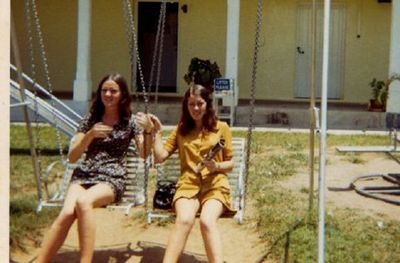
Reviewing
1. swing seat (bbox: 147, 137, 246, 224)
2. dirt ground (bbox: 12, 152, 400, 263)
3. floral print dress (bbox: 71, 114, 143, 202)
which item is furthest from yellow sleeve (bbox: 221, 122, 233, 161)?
dirt ground (bbox: 12, 152, 400, 263)

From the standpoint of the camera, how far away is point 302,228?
20.1 ft

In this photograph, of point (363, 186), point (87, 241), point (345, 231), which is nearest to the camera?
point (87, 241)

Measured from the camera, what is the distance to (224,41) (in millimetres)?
15281

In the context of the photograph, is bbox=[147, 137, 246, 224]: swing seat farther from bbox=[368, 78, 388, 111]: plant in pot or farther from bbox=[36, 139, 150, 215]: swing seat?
bbox=[368, 78, 388, 111]: plant in pot

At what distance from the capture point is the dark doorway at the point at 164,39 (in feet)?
51.2

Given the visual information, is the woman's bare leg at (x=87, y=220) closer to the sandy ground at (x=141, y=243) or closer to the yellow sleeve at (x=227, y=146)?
the sandy ground at (x=141, y=243)

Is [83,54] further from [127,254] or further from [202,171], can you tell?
[202,171]

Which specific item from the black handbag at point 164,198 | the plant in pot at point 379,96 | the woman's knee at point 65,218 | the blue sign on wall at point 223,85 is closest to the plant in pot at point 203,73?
the blue sign on wall at point 223,85

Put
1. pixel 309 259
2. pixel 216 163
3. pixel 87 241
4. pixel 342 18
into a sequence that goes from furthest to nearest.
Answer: pixel 342 18, pixel 309 259, pixel 216 163, pixel 87 241

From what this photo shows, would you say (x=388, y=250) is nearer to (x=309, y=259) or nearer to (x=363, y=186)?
(x=309, y=259)

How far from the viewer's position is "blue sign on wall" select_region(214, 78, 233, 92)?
1288cm

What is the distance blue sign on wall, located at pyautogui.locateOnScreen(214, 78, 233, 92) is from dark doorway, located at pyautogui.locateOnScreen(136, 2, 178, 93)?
2.85 metres

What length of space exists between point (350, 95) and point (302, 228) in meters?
9.51

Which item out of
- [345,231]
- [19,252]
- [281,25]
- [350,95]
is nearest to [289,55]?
[281,25]
